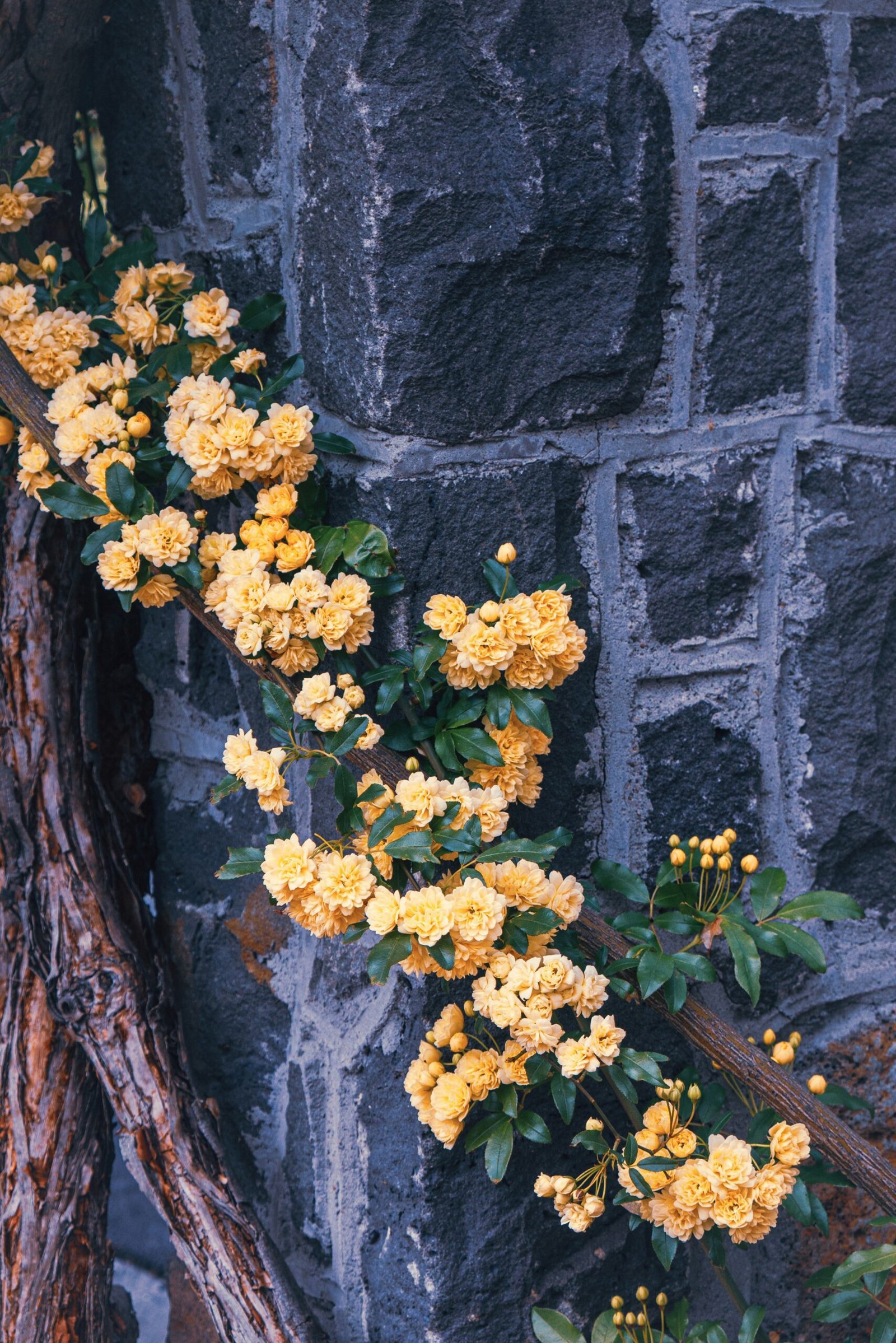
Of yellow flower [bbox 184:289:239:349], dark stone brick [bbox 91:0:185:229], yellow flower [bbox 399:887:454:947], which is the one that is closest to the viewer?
yellow flower [bbox 399:887:454:947]

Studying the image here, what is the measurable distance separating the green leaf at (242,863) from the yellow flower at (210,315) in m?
0.52

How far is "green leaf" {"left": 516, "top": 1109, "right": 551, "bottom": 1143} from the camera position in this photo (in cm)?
99

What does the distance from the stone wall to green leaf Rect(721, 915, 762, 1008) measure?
0.18 m

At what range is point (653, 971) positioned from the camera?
3.19 ft

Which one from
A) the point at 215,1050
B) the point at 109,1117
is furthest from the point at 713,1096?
the point at 109,1117

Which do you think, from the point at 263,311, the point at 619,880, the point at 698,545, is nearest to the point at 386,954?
the point at 619,880

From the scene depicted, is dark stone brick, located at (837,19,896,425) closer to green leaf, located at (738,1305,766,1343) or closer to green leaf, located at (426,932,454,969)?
Result: green leaf, located at (426,932,454,969)

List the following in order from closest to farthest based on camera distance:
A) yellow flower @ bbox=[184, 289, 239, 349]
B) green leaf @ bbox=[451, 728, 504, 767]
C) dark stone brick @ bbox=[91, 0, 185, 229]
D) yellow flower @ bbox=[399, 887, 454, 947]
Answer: yellow flower @ bbox=[399, 887, 454, 947], green leaf @ bbox=[451, 728, 504, 767], yellow flower @ bbox=[184, 289, 239, 349], dark stone brick @ bbox=[91, 0, 185, 229]

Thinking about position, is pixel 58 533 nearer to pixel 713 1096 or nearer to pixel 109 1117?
pixel 109 1117

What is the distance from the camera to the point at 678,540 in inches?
43.5

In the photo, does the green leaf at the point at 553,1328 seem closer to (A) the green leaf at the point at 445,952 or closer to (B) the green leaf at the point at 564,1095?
(B) the green leaf at the point at 564,1095

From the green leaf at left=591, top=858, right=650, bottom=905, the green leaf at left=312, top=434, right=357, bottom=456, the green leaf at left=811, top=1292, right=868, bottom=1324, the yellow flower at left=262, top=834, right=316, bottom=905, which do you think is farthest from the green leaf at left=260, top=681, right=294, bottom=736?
the green leaf at left=811, top=1292, right=868, bottom=1324

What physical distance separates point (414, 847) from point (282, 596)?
249 millimetres

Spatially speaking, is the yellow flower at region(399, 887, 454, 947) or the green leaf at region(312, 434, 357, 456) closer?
the yellow flower at region(399, 887, 454, 947)
